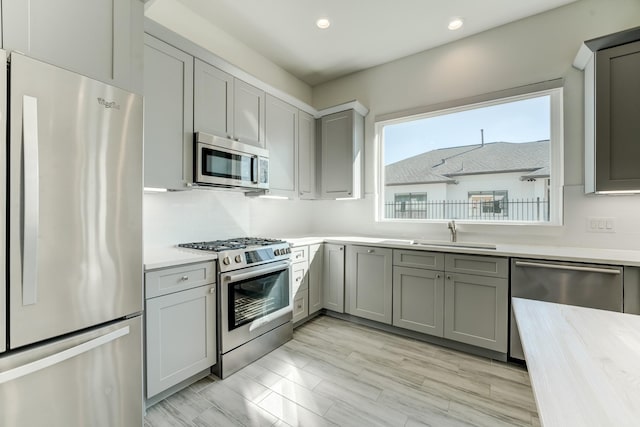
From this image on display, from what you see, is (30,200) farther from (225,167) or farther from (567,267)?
(567,267)

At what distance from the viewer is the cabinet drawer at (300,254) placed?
2.78 metres

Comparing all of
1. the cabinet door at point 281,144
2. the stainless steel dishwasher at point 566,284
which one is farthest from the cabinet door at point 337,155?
the stainless steel dishwasher at point 566,284

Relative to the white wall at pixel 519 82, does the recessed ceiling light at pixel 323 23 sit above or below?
above

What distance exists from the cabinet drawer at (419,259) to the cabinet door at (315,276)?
87 centimetres

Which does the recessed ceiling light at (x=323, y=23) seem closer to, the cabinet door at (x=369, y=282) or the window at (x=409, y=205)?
the window at (x=409, y=205)

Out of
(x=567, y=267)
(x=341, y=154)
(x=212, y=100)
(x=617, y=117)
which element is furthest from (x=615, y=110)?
(x=212, y=100)

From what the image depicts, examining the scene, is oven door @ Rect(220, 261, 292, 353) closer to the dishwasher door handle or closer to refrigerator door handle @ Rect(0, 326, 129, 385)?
refrigerator door handle @ Rect(0, 326, 129, 385)

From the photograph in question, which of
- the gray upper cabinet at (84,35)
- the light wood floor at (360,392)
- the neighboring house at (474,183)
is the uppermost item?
the gray upper cabinet at (84,35)

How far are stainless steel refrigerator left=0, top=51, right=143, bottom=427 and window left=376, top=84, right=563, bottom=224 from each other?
280 cm

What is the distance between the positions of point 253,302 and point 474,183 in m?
2.57

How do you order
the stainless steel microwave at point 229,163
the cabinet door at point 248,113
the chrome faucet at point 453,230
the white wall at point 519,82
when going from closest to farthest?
the stainless steel microwave at point 229,163 → the white wall at point 519,82 → the cabinet door at point 248,113 → the chrome faucet at point 453,230

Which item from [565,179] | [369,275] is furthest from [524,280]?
[369,275]

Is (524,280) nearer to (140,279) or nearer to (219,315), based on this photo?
(219,315)

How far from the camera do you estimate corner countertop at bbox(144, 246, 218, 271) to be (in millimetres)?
1691
